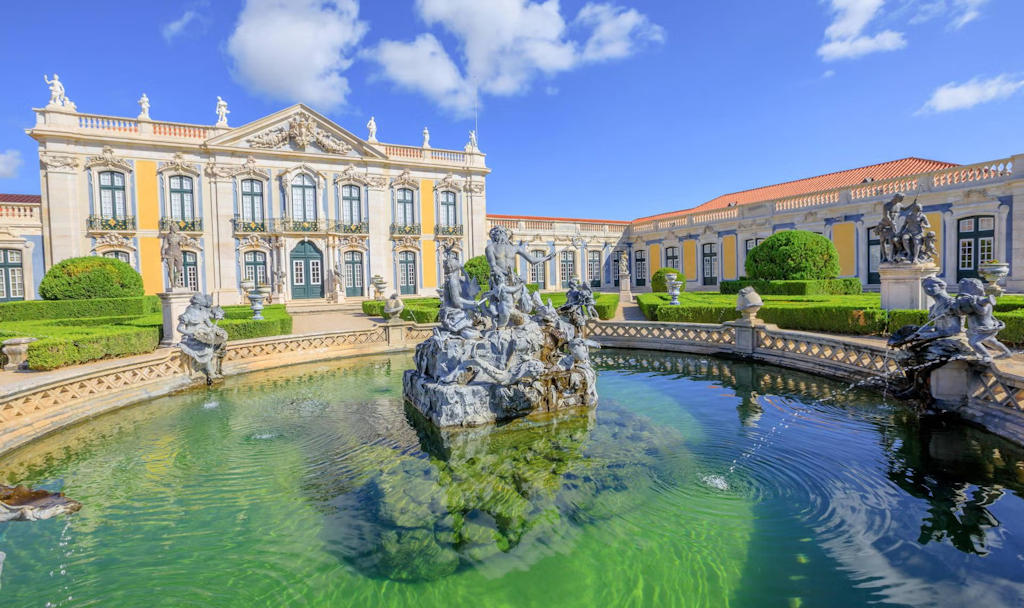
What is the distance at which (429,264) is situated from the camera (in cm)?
3150

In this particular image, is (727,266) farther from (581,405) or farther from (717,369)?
(581,405)

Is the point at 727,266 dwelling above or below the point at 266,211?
below

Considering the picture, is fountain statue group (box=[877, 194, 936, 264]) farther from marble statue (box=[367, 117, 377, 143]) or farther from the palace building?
marble statue (box=[367, 117, 377, 143])

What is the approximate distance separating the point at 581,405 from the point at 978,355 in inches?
196

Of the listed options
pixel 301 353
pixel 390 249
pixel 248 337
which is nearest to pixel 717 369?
pixel 301 353

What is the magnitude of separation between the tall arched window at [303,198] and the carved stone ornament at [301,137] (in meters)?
1.76

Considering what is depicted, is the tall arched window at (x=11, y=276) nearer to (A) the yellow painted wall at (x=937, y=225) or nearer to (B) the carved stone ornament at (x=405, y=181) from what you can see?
(B) the carved stone ornament at (x=405, y=181)

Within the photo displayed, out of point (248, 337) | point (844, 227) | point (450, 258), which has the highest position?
point (844, 227)

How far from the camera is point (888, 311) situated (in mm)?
11609

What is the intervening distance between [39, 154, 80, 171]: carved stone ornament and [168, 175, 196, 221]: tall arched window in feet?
12.1

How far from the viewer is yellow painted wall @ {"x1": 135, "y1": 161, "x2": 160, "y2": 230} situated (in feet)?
82.1

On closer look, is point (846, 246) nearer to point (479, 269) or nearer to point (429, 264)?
point (479, 269)

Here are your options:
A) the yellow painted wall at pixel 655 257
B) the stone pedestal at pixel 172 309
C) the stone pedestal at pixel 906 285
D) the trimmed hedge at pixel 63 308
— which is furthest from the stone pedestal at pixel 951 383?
the yellow painted wall at pixel 655 257

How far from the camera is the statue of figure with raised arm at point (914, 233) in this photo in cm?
1211
